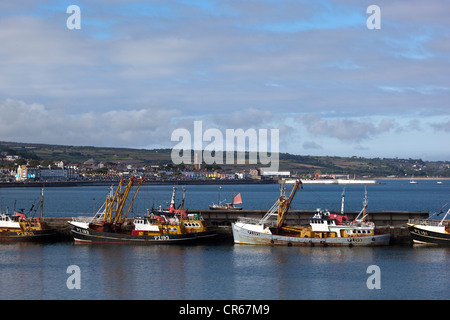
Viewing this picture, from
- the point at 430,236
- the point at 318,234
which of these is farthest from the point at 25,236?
the point at 430,236

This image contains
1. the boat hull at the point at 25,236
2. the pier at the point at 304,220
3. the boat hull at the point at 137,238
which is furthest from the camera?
the boat hull at the point at 25,236

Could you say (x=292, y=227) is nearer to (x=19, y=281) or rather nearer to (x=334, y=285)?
(x=334, y=285)

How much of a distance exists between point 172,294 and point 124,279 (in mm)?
A: 5065

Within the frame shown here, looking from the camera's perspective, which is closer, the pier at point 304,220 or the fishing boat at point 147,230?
the fishing boat at point 147,230

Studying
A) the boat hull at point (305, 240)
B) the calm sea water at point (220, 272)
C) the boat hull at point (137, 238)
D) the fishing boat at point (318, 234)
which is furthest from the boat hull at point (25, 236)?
the boat hull at point (305, 240)

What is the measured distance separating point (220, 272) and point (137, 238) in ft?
48.8

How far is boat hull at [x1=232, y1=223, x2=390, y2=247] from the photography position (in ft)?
172

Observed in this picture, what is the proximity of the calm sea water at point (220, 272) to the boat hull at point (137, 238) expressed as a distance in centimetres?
142

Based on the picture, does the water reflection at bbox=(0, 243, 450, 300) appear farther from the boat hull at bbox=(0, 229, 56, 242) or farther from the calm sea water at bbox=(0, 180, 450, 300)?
the boat hull at bbox=(0, 229, 56, 242)

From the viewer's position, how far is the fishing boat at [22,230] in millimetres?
55188

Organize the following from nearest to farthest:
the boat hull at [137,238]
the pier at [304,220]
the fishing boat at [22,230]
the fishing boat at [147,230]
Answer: the boat hull at [137,238], the fishing boat at [147,230], the pier at [304,220], the fishing boat at [22,230]

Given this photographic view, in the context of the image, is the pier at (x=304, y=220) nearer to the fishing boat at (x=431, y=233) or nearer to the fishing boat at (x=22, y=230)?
the fishing boat at (x=431, y=233)

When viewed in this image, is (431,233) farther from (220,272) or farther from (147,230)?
(147,230)

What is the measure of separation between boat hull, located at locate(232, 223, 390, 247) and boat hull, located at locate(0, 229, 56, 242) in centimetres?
1734
